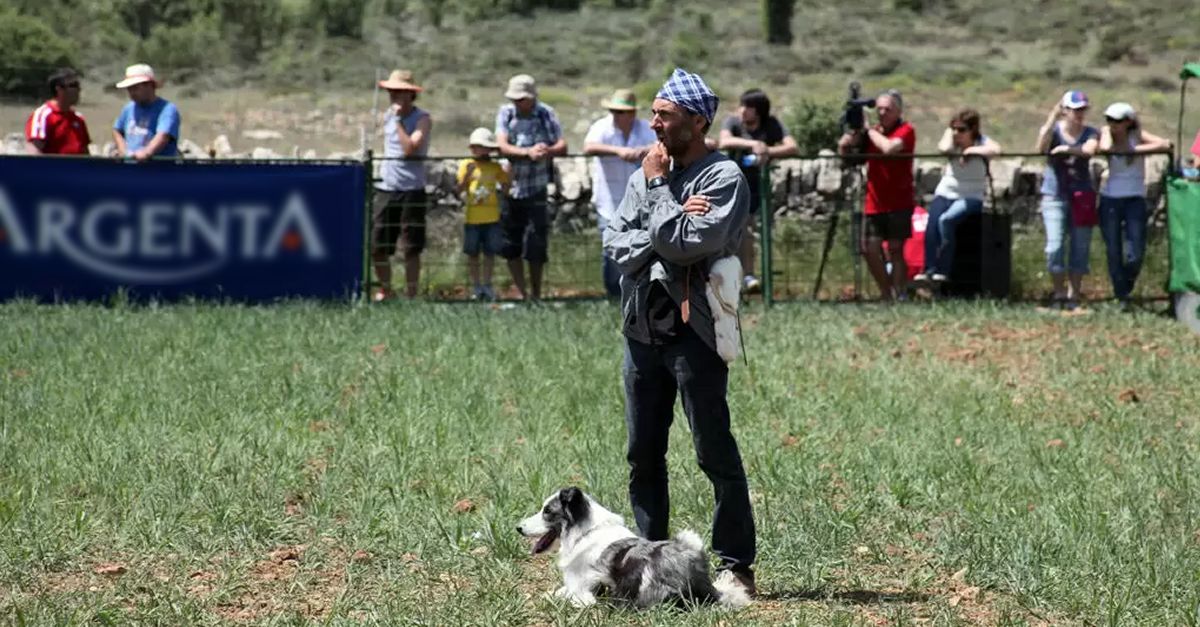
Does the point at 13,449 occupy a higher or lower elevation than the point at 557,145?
lower

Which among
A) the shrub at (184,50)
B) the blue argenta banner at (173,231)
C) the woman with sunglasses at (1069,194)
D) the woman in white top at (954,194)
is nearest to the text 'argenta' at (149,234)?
the blue argenta banner at (173,231)

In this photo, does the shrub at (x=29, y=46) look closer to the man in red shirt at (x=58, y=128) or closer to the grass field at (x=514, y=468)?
the man in red shirt at (x=58, y=128)

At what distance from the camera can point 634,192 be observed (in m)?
7.19

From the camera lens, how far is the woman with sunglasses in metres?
16.6

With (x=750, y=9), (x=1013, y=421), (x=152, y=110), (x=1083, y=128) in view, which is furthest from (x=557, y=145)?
(x=750, y=9)

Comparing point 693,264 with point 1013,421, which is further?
point 1013,421

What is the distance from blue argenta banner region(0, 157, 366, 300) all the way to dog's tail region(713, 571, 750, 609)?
9597 mm

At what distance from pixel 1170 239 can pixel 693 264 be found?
1084 centimetres

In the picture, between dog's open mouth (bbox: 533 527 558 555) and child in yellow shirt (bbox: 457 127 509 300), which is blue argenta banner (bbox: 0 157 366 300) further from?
dog's open mouth (bbox: 533 527 558 555)

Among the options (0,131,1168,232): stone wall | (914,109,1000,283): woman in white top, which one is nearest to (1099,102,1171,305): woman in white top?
(914,109,1000,283): woman in white top

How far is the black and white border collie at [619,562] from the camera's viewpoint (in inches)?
269

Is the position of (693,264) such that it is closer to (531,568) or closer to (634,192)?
(634,192)

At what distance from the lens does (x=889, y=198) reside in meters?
16.8

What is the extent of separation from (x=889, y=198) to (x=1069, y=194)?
162 cm
